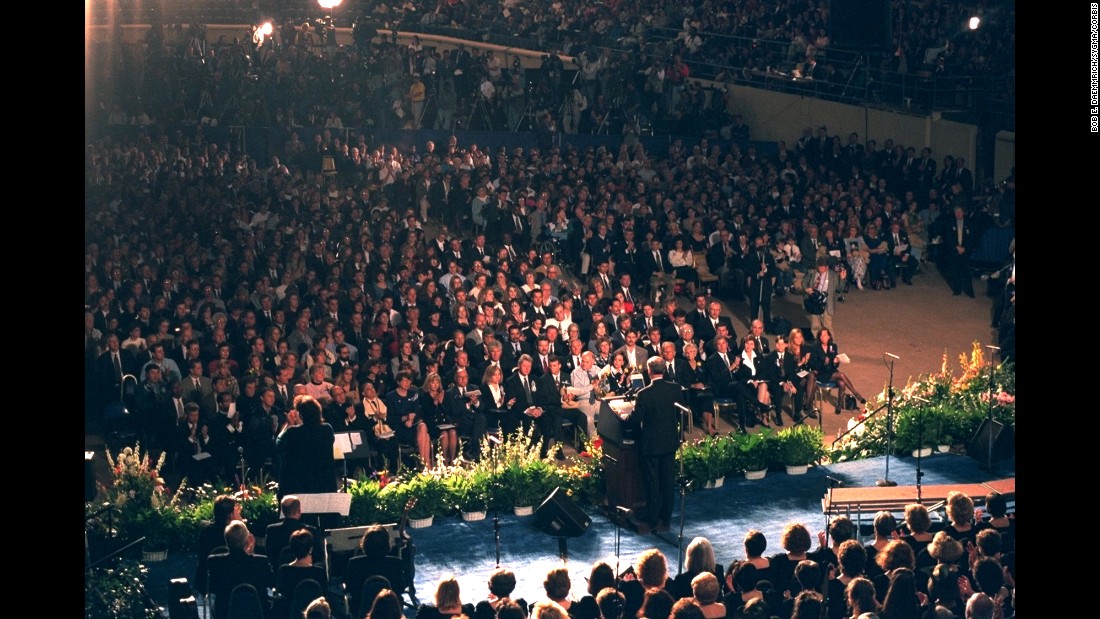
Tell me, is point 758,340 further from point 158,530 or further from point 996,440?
point 158,530

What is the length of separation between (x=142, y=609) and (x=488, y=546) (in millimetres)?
3259

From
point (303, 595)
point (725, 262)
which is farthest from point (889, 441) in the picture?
point (725, 262)

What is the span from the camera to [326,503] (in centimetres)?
1204

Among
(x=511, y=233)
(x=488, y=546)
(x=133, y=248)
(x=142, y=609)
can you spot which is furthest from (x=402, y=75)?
(x=142, y=609)

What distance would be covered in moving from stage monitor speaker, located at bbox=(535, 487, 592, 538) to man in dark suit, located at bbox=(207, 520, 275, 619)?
297 centimetres

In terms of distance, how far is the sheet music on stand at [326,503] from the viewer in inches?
471

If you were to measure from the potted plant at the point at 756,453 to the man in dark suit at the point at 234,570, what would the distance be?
590 cm

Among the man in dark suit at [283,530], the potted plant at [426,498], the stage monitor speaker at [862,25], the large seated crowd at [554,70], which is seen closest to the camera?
the man in dark suit at [283,530]

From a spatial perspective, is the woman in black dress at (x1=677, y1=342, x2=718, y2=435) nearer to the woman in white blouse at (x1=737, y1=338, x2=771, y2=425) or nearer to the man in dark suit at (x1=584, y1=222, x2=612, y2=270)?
the woman in white blouse at (x1=737, y1=338, x2=771, y2=425)

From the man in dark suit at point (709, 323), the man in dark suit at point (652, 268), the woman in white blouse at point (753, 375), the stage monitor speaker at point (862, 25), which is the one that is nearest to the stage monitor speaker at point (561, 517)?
the woman in white blouse at point (753, 375)

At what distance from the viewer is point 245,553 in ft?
34.0

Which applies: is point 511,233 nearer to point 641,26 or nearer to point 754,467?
point 754,467

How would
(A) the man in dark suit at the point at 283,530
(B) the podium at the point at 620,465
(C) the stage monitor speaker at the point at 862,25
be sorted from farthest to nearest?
(C) the stage monitor speaker at the point at 862,25, (B) the podium at the point at 620,465, (A) the man in dark suit at the point at 283,530

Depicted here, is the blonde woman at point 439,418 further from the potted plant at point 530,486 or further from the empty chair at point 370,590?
the empty chair at point 370,590
